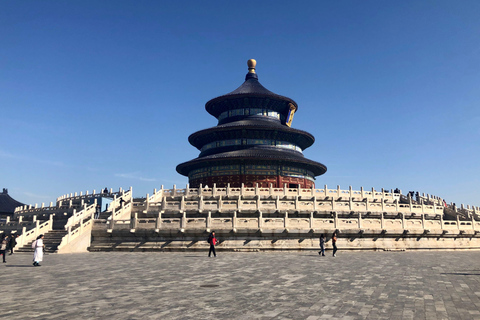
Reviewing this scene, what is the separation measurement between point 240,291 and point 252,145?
38.3m

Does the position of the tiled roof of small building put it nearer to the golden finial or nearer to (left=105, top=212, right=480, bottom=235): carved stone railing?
(left=105, top=212, right=480, bottom=235): carved stone railing

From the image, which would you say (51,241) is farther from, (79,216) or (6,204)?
(6,204)

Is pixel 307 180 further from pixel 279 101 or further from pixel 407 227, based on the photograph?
pixel 407 227

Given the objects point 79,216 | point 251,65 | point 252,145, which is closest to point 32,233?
point 79,216

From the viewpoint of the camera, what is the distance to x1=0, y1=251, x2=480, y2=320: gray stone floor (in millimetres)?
8235

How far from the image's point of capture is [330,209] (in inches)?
1133

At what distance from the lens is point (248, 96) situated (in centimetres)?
5122

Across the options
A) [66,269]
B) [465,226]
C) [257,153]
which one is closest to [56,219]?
[66,269]

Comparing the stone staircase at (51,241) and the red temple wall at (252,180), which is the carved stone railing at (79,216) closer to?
the stone staircase at (51,241)

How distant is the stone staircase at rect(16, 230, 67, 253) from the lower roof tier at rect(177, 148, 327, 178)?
825 inches

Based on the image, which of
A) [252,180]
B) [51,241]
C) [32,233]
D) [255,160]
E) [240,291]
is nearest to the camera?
[240,291]

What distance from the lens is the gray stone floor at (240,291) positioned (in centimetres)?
824

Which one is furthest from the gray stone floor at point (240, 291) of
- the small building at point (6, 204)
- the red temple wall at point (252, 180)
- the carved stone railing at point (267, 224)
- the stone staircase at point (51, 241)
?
the small building at point (6, 204)

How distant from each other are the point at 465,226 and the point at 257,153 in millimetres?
22805
